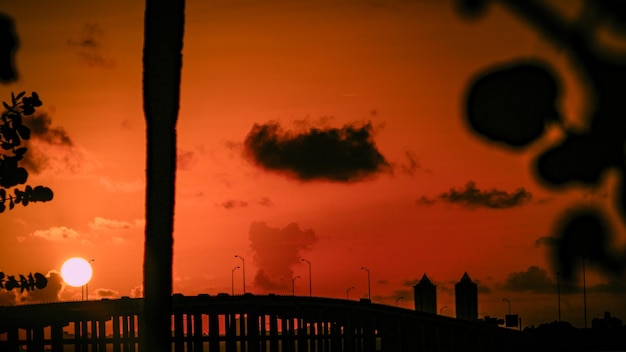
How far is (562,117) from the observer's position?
2381 millimetres

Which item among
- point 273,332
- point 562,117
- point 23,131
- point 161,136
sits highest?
point 23,131

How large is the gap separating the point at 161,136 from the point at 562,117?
5054mm

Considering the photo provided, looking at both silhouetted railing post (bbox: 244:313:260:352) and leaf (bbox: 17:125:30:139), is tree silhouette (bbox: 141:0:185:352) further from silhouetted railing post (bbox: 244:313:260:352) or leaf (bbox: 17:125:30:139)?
silhouetted railing post (bbox: 244:313:260:352)

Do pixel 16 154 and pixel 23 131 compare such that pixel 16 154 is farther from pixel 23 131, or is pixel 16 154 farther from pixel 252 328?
pixel 252 328

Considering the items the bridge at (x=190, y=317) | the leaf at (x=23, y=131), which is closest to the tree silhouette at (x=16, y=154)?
the leaf at (x=23, y=131)

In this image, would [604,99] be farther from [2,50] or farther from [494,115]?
[2,50]

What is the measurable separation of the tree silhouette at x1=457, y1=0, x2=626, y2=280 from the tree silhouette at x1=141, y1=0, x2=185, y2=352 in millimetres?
3854

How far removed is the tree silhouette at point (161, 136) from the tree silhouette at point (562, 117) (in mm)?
3854

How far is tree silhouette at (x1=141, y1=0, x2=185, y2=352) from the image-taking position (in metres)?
6.64

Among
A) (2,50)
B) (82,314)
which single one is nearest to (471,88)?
(2,50)

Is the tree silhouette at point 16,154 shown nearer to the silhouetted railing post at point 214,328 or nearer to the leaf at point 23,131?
the leaf at point 23,131

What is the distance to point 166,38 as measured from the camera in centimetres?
695

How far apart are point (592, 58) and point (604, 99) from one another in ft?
0.39

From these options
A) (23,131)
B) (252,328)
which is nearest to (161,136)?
(23,131)
